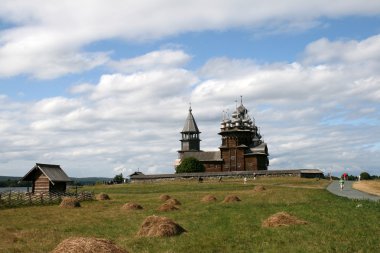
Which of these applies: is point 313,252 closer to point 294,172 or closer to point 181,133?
A: point 294,172

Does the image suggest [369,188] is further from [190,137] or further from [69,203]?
[190,137]

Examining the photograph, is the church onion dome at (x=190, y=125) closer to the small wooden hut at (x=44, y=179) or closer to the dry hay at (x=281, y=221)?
the small wooden hut at (x=44, y=179)

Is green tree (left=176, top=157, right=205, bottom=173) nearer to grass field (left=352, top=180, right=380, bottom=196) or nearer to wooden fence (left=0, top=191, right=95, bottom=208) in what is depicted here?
grass field (left=352, top=180, right=380, bottom=196)

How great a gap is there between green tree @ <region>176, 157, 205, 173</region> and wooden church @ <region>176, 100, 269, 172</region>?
4919 mm

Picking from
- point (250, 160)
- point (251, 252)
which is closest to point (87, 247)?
point (251, 252)

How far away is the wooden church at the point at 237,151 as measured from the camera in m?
114

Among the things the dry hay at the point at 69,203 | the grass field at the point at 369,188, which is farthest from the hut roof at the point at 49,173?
the grass field at the point at 369,188

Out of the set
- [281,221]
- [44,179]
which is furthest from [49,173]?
[281,221]

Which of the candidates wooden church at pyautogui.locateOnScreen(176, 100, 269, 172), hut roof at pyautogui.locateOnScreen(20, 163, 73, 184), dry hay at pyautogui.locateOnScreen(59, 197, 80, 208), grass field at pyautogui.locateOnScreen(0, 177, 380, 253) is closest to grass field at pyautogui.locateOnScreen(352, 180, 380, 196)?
grass field at pyautogui.locateOnScreen(0, 177, 380, 253)

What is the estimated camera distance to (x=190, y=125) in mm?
138375

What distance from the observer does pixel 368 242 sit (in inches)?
608

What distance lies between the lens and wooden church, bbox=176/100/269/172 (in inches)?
4481

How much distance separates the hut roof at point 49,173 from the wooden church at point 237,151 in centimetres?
6864

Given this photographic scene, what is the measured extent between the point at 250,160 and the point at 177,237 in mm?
97166
